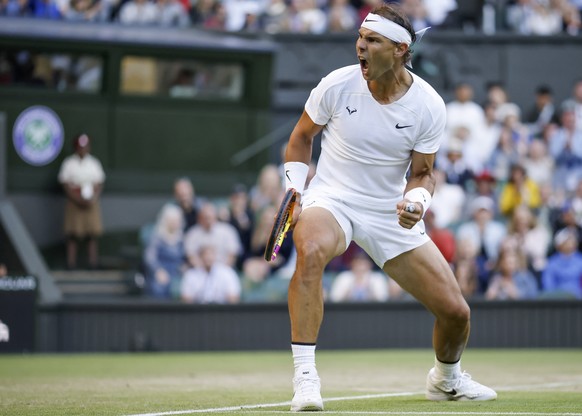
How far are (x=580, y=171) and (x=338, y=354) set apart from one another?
5.83m

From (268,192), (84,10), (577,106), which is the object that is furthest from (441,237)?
(84,10)

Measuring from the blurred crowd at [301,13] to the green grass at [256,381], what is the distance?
663 centimetres

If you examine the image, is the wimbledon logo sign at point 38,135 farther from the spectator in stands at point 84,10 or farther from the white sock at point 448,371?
the white sock at point 448,371

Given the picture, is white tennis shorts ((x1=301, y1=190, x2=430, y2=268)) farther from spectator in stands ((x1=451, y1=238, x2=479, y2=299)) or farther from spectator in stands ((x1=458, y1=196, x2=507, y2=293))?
spectator in stands ((x1=458, y1=196, x2=507, y2=293))

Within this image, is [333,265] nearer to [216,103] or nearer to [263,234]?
[263,234]

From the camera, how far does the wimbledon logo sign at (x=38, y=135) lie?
1891 centimetres

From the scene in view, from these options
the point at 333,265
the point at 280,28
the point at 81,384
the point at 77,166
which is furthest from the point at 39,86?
the point at 81,384

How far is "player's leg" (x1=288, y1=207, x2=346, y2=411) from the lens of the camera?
22.7 ft

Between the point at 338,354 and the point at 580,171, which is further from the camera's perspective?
the point at 580,171

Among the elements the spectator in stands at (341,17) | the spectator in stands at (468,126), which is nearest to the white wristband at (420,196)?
the spectator in stands at (468,126)

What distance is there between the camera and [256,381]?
10289 mm

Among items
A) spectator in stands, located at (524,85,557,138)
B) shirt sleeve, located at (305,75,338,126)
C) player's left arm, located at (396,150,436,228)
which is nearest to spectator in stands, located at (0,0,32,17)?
spectator in stands, located at (524,85,557,138)

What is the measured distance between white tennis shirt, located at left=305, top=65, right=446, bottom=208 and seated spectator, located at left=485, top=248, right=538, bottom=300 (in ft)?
29.1

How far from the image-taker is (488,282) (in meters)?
16.4
